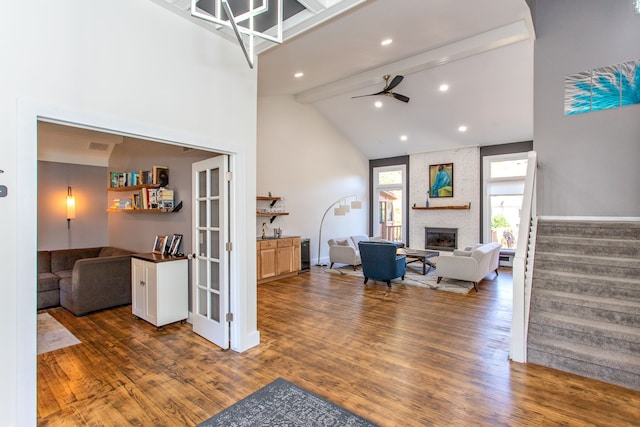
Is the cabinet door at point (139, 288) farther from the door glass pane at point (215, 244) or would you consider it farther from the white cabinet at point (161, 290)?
the door glass pane at point (215, 244)

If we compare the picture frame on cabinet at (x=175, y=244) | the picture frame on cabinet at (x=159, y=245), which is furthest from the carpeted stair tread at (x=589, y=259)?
the picture frame on cabinet at (x=159, y=245)

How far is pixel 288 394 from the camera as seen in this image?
94.2 inches

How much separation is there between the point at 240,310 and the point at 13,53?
251 centimetres

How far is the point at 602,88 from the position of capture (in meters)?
4.65

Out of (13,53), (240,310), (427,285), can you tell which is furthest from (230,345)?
(427,285)

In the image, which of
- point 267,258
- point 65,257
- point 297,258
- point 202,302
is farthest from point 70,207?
point 297,258

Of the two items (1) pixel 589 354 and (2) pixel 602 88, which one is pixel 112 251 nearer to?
(1) pixel 589 354

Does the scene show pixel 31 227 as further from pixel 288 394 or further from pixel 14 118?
pixel 288 394

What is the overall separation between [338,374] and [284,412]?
68 centimetres

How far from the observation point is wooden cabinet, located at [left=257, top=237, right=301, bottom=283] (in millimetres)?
6090

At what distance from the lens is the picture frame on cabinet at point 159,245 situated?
4163 mm

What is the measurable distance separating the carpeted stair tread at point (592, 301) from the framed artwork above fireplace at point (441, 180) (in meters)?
5.78

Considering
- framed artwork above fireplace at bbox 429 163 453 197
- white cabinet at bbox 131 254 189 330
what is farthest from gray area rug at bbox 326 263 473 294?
white cabinet at bbox 131 254 189 330

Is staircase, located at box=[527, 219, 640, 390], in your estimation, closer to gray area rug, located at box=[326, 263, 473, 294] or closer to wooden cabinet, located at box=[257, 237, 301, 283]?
gray area rug, located at box=[326, 263, 473, 294]
